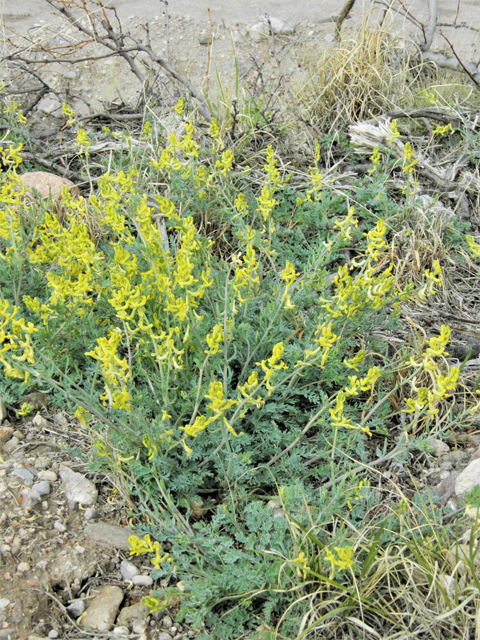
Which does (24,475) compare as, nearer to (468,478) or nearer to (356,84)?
(468,478)

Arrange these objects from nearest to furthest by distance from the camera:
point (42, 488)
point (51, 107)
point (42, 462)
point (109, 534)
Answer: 1. point (109, 534)
2. point (42, 488)
3. point (42, 462)
4. point (51, 107)

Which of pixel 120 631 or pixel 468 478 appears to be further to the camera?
pixel 468 478

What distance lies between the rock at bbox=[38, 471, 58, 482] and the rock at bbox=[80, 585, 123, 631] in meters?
0.52

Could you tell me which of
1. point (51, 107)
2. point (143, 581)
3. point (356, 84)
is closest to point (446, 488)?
point (143, 581)

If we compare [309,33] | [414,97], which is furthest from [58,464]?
[309,33]

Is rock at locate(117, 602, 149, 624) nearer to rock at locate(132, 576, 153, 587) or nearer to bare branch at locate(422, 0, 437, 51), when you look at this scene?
rock at locate(132, 576, 153, 587)

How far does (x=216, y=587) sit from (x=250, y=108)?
3.26 meters

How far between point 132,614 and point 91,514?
434 mm

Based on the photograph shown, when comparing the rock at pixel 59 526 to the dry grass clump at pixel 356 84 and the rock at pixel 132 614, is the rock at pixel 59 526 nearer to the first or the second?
the rock at pixel 132 614

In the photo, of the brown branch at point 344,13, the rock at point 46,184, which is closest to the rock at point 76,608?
the rock at point 46,184

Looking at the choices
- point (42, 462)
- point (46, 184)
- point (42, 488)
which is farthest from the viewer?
point (46, 184)

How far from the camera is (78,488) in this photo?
7.52ft

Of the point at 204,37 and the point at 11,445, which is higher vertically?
the point at 204,37

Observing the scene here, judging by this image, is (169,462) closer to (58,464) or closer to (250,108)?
(58,464)
